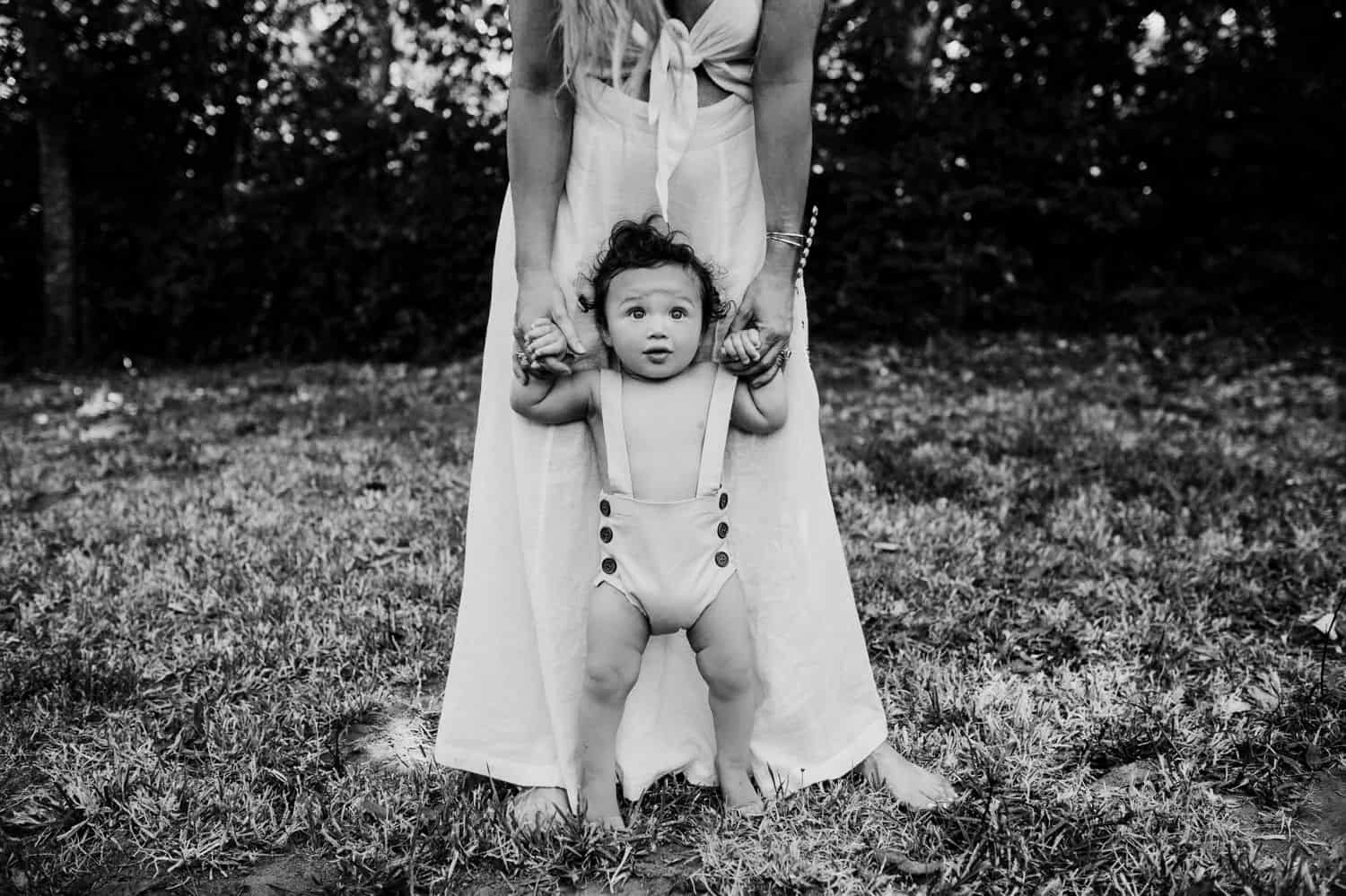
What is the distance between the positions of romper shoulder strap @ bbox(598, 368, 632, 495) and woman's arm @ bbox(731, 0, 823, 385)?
0.23m

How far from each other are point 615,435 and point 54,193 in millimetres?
9276

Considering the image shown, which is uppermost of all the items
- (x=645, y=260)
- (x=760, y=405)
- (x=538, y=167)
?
(x=538, y=167)

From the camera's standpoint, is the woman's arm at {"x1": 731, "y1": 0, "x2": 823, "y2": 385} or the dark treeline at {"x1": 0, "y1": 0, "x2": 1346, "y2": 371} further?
the dark treeline at {"x1": 0, "y1": 0, "x2": 1346, "y2": 371}

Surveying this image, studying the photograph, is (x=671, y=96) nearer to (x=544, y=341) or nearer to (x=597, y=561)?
(x=544, y=341)

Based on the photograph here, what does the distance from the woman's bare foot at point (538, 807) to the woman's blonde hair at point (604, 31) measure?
1361 millimetres

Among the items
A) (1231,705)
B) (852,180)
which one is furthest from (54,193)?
(1231,705)

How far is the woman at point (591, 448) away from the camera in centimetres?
183

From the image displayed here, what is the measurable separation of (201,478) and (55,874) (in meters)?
3.12

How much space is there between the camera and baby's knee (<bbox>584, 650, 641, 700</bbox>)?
6.34 ft

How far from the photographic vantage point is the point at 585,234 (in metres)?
1.97

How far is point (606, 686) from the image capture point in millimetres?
1946

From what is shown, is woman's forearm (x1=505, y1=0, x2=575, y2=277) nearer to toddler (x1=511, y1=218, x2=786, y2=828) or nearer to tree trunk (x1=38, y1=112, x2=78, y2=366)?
toddler (x1=511, y1=218, x2=786, y2=828)

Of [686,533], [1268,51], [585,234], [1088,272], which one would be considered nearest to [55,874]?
[686,533]

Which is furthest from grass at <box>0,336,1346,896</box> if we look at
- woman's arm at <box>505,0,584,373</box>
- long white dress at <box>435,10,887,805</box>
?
woman's arm at <box>505,0,584,373</box>
